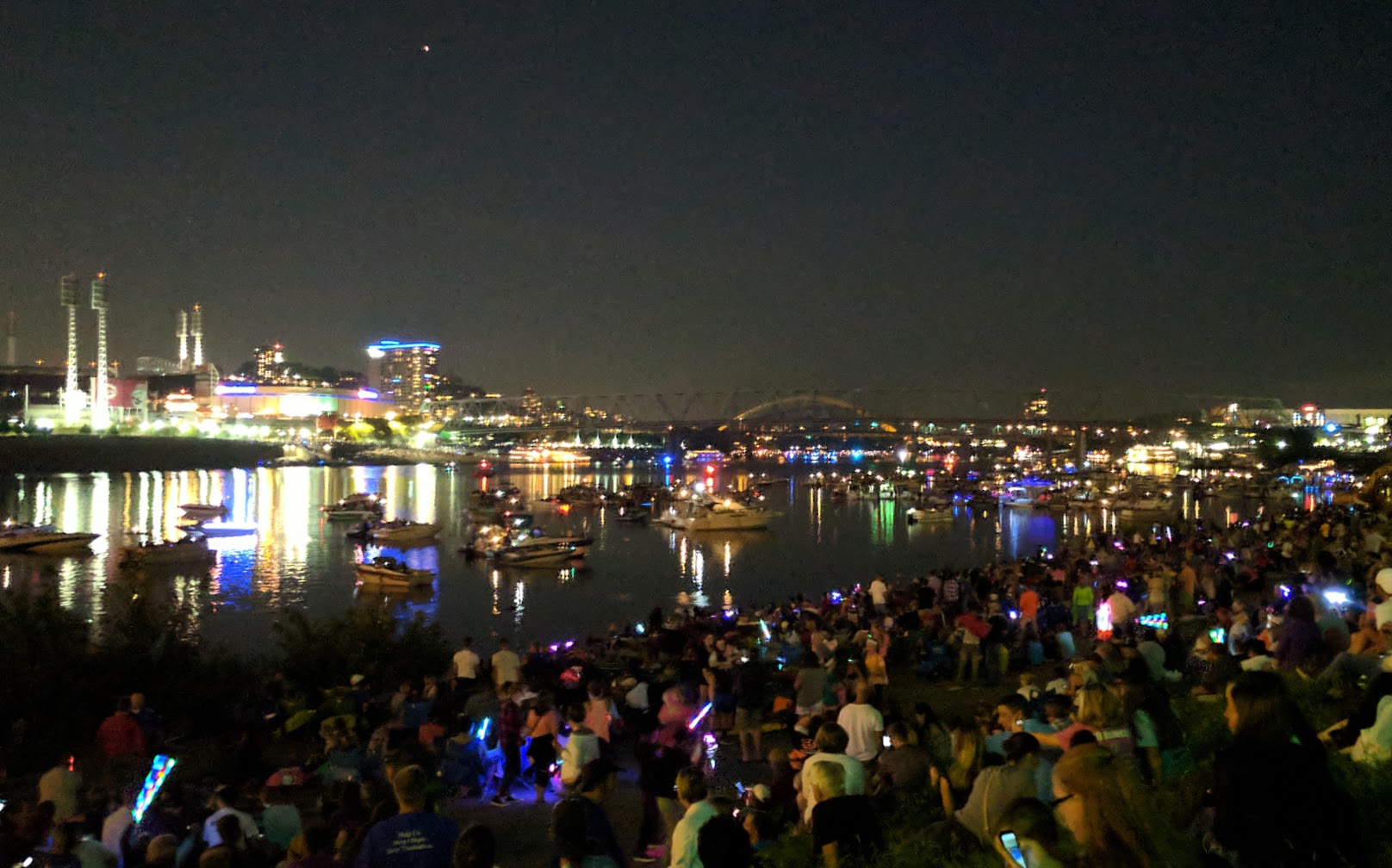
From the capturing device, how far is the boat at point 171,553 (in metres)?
30.0

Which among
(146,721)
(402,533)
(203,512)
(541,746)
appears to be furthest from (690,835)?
(203,512)

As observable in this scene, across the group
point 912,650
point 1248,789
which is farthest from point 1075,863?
point 912,650

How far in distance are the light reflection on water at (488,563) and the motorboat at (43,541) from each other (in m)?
0.57

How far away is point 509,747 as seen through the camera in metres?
6.94

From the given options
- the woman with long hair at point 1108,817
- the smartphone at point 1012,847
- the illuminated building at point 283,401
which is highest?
the illuminated building at point 283,401

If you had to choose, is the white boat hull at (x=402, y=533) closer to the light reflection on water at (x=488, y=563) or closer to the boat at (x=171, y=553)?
the light reflection on water at (x=488, y=563)

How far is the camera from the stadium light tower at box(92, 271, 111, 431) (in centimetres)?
10219

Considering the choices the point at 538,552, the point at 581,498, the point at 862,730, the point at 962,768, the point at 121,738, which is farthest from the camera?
the point at 581,498

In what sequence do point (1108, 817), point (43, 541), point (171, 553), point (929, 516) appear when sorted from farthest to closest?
point (929, 516), point (43, 541), point (171, 553), point (1108, 817)

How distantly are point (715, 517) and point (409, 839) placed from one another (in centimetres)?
4086

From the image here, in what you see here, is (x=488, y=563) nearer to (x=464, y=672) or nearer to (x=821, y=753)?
(x=464, y=672)

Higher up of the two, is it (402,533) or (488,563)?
(402,533)

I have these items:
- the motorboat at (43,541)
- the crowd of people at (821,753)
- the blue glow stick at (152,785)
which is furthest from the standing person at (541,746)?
the motorboat at (43,541)

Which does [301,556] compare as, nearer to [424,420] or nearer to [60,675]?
[60,675]
